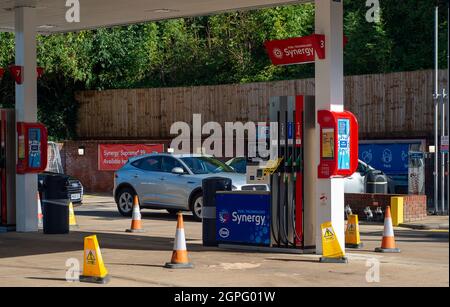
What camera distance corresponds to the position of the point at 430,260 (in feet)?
47.8

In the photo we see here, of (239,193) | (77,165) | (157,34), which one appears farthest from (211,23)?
(239,193)

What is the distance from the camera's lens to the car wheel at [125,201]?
79.7 ft

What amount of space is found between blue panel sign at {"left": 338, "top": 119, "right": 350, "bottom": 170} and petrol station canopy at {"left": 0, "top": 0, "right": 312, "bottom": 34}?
4.47 m

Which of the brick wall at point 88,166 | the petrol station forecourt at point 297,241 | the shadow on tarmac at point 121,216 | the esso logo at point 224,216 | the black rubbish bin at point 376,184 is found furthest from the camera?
the brick wall at point 88,166

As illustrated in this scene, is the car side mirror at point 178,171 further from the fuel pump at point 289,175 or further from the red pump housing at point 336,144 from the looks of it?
the red pump housing at point 336,144

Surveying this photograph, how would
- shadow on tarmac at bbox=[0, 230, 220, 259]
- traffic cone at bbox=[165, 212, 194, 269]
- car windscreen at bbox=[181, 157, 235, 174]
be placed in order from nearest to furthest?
traffic cone at bbox=[165, 212, 194, 269] < shadow on tarmac at bbox=[0, 230, 220, 259] < car windscreen at bbox=[181, 157, 235, 174]

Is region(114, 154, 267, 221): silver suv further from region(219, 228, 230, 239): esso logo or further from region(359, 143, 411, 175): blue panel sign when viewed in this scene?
region(359, 143, 411, 175): blue panel sign

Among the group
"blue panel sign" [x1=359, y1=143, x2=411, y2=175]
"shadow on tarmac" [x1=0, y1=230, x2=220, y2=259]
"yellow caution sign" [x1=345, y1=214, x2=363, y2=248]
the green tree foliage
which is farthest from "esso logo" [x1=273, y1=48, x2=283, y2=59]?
the green tree foliage

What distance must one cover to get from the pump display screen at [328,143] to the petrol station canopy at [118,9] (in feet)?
15.1

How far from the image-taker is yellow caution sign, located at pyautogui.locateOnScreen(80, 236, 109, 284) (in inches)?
477

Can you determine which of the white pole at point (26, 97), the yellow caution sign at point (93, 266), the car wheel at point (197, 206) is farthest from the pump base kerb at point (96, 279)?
the car wheel at point (197, 206)

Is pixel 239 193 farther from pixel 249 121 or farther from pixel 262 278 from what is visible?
pixel 249 121
